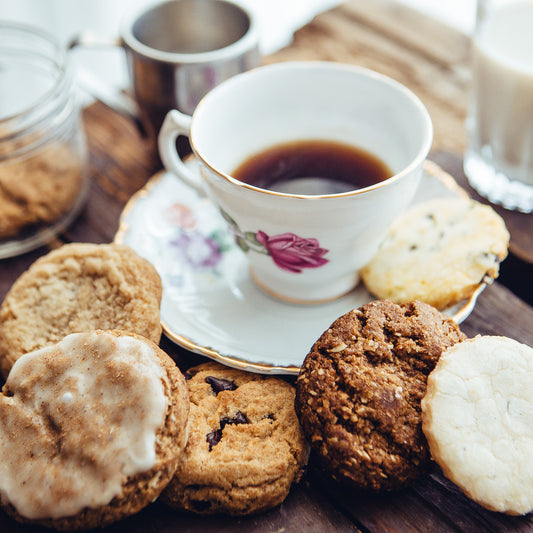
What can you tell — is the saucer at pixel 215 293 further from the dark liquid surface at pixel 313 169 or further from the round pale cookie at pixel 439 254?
the dark liquid surface at pixel 313 169

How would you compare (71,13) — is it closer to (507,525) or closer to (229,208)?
(229,208)

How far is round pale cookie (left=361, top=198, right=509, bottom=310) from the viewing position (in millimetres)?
1181

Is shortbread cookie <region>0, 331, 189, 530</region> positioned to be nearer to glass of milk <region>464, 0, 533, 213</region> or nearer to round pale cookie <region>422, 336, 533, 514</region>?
round pale cookie <region>422, 336, 533, 514</region>

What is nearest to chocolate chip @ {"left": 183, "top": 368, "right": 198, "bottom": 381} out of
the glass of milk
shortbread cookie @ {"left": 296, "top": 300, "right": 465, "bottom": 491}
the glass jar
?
shortbread cookie @ {"left": 296, "top": 300, "right": 465, "bottom": 491}

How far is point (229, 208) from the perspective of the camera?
46.5 inches

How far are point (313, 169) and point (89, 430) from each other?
2.51 feet

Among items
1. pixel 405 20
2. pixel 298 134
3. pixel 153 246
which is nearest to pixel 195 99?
pixel 298 134

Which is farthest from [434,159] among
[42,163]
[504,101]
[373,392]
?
[42,163]

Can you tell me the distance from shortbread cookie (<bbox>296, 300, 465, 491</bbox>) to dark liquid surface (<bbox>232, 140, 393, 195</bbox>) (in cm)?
37

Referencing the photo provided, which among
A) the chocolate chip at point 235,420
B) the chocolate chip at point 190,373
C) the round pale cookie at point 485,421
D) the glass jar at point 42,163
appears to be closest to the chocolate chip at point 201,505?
the chocolate chip at point 235,420

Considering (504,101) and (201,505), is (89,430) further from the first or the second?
(504,101)

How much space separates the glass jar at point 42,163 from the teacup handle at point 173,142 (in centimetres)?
→ 33

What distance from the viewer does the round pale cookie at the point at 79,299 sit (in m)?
1.12

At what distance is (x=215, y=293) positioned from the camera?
1324 mm
